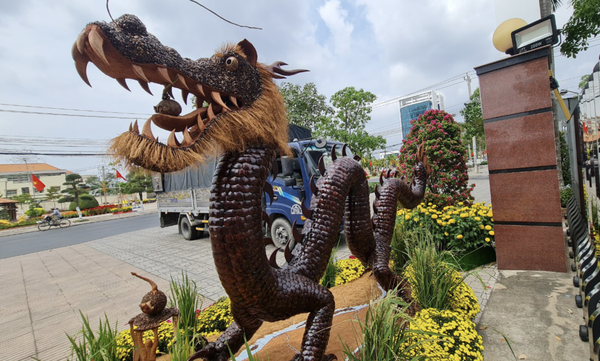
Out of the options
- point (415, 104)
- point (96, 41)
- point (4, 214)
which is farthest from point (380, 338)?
point (415, 104)

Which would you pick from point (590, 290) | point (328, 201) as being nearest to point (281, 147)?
point (328, 201)

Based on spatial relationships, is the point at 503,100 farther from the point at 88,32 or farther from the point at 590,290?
the point at 88,32

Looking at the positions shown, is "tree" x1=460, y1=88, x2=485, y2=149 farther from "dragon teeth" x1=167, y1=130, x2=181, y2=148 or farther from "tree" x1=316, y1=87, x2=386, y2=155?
"dragon teeth" x1=167, y1=130, x2=181, y2=148

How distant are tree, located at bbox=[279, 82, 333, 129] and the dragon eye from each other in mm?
13091

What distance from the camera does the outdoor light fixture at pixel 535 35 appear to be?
3.12 metres

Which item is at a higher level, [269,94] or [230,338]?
[269,94]

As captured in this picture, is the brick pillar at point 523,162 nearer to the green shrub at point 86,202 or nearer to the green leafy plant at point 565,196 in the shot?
the green leafy plant at point 565,196

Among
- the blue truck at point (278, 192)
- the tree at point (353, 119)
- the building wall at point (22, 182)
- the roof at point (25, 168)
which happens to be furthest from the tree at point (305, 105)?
the roof at point (25, 168)

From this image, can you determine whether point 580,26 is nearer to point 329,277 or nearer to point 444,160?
point 444,160

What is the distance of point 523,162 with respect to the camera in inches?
139

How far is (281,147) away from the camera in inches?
56.8

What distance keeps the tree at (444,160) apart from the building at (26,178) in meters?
52.8

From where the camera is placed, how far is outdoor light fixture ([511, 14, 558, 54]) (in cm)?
312

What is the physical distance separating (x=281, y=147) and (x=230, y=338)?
1191 millimetres
